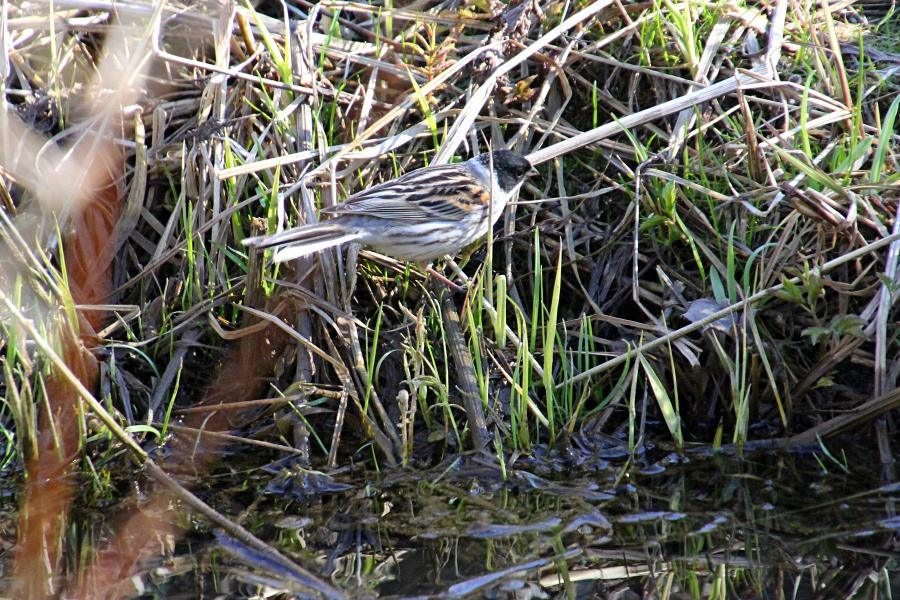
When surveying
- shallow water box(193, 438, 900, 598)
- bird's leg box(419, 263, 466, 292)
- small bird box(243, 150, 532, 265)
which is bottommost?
shallow water box(193, 438, 900, 598)

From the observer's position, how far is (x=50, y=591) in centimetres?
337

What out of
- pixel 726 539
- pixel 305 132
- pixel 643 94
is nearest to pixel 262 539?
pixel 726 539

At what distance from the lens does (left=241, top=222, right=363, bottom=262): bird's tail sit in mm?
4246

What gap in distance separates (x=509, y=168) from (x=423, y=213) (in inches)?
22.1

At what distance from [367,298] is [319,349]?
562mm

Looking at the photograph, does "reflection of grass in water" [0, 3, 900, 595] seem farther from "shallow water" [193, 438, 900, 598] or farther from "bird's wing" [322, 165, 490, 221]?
"bird's wing" [322, 165, 490, 221]

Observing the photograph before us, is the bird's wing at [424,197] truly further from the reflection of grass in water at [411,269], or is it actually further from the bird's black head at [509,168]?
the reflection of grass in water at [411,269]

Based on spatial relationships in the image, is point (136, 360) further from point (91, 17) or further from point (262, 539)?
point (91, 17)

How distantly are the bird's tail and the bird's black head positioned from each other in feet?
2.87

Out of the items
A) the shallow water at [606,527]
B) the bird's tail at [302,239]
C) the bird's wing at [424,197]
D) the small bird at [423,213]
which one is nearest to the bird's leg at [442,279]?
the small bird at [423,213]

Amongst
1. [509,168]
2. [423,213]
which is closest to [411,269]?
[423,213]

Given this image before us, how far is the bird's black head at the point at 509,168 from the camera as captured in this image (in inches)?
191

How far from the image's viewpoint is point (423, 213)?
463 centimetres

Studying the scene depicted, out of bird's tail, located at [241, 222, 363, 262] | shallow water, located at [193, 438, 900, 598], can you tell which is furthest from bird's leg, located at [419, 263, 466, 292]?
shallow water, located at [193, 438, 900, 598]
